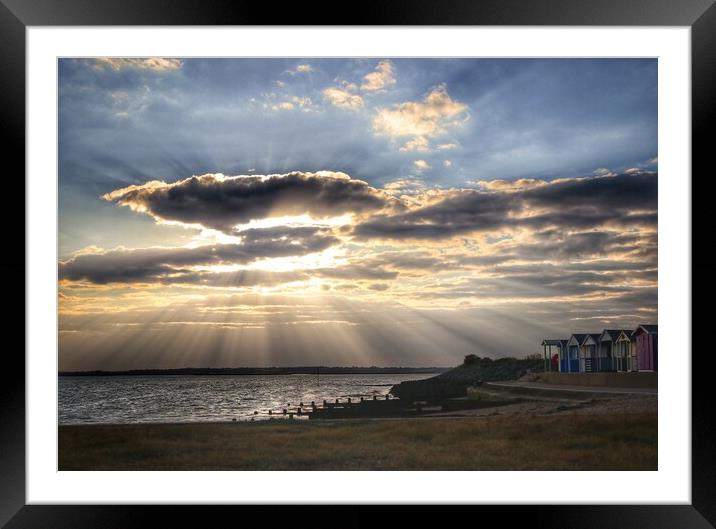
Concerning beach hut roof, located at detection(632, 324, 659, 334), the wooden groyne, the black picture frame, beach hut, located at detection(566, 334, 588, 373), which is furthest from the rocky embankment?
the black picture frame

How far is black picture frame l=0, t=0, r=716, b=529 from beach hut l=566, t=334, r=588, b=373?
4891 mm

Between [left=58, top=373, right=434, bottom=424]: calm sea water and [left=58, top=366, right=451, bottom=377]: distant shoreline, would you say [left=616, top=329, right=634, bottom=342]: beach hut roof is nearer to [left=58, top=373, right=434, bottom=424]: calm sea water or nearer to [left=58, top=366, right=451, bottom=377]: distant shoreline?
[left=58, top=366, right=451, bottom=377]: distant shoreline

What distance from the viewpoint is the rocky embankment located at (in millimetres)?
8797

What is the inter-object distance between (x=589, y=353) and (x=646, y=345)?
83 cm

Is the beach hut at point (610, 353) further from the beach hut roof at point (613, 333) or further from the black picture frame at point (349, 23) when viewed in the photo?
the black picture frame at point (349, 23)

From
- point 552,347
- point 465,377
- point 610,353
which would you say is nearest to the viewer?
point 610,353

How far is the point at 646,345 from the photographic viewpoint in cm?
741

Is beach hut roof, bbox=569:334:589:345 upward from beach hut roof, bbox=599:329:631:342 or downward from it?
downward

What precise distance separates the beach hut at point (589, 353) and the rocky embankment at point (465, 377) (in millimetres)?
625

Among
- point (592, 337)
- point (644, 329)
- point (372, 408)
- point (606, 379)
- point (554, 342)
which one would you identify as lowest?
point (372, 408)

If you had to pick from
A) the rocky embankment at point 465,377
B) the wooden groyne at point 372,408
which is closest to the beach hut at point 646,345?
the rocky embankment at point 465,377

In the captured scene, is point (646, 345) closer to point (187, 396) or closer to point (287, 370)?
point (287, 370)

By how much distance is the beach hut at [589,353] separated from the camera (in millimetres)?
7820

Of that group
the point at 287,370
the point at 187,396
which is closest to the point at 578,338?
the point at 287,370
